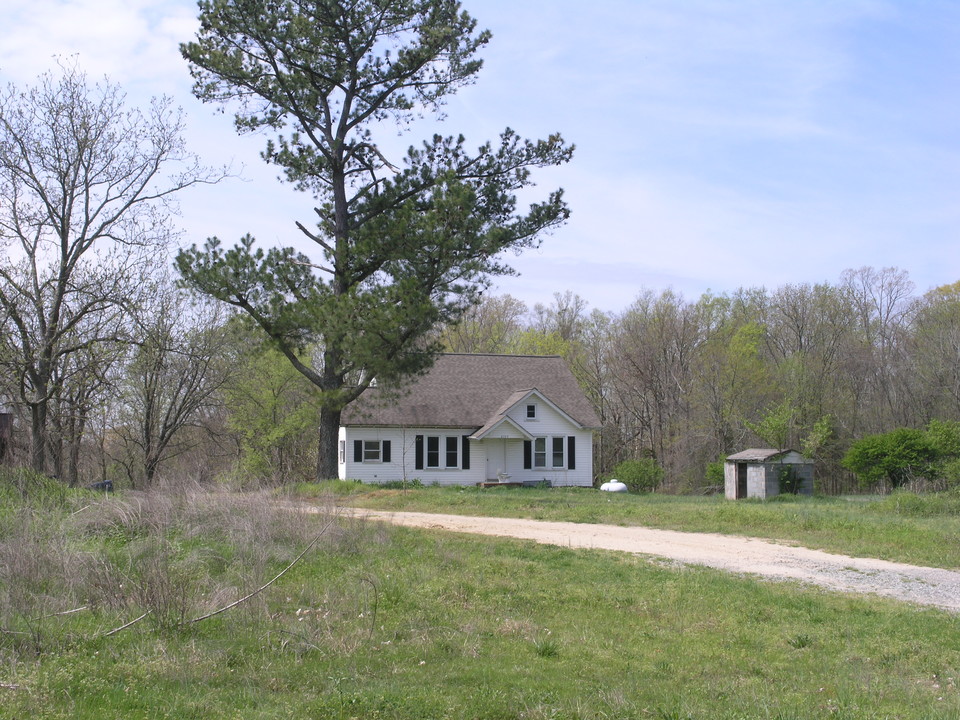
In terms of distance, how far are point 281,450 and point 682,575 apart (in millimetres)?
36033

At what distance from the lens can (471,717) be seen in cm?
603

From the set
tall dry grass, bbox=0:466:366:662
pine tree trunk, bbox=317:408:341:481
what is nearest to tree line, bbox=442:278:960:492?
pine tree trunk, bbox=317:408:341:481

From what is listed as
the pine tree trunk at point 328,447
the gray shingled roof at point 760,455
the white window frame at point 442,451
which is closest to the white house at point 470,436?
the white window frame at point 442,451

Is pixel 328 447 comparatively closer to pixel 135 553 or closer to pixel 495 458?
pixel 495 458

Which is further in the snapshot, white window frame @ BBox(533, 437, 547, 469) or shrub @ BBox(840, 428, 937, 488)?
white window frame @ BBox(533, 437, 547, 469)

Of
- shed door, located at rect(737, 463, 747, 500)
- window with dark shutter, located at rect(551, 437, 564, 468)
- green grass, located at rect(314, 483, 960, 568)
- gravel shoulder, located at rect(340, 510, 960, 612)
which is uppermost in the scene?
window with dark shutter, located at rect(551, 437, 564, 468)

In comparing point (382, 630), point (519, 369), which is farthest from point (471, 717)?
point (519, 369)

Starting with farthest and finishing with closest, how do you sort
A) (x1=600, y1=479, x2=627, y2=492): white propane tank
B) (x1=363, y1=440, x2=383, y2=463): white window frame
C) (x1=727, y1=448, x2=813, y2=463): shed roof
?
(x1=363, y1=440, x2=383, y2=463): white window frame → (x1=600, y1=479, x2=627, y2=492): white propane tank → (x1=727, y1=448, x2=813, y2=463): shed roof

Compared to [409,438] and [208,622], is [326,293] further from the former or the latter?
[208,622]

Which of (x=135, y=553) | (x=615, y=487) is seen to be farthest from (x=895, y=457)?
(x=135, y=553)

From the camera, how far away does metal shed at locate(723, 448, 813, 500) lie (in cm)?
2559

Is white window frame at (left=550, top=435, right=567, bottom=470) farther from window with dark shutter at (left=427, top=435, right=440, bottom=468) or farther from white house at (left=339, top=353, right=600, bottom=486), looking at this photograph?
window with dark shutter at (left=427, top=435, right=440, bottom=468)

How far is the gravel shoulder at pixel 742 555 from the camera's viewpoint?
39.5 feet

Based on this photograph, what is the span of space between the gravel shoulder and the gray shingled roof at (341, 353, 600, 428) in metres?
14.2
